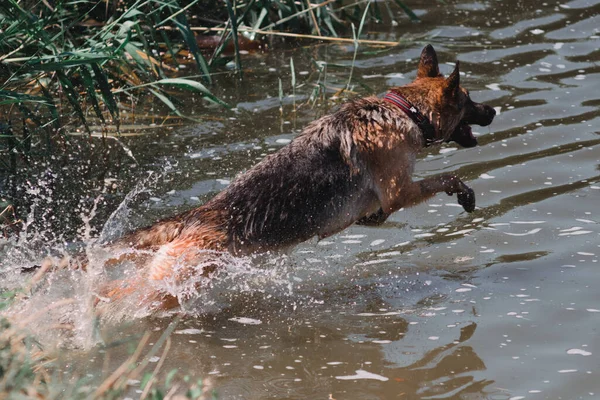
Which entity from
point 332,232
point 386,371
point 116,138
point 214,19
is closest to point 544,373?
point 386,371

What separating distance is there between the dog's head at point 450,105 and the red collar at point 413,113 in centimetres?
10

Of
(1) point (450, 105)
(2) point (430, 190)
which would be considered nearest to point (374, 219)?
(2) point (430, 190)

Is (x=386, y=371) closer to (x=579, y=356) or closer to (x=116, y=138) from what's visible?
(x=579, y=356)

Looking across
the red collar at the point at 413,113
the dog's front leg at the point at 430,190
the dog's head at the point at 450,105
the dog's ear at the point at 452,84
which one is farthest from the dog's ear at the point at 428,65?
the dog's front leg at the point at 430,190

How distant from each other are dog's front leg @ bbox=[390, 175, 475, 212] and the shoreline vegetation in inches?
64.8

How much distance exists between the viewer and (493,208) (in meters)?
7.51

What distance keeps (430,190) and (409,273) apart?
2.01 ft

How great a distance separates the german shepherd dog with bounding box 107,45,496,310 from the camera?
5812 mm

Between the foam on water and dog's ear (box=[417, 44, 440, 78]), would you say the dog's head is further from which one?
the foam on water

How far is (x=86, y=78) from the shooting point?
6719 millimetres

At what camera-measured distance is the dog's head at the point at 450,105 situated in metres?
6.71

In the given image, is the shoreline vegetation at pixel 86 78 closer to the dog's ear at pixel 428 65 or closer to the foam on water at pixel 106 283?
the foam on water at pixel 106 283

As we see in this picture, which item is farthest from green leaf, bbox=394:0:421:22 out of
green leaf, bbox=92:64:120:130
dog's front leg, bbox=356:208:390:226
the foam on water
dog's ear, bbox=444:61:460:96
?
the foam on water

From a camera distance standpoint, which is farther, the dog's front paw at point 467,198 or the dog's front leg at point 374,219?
the dog's front paw at point 467,198
